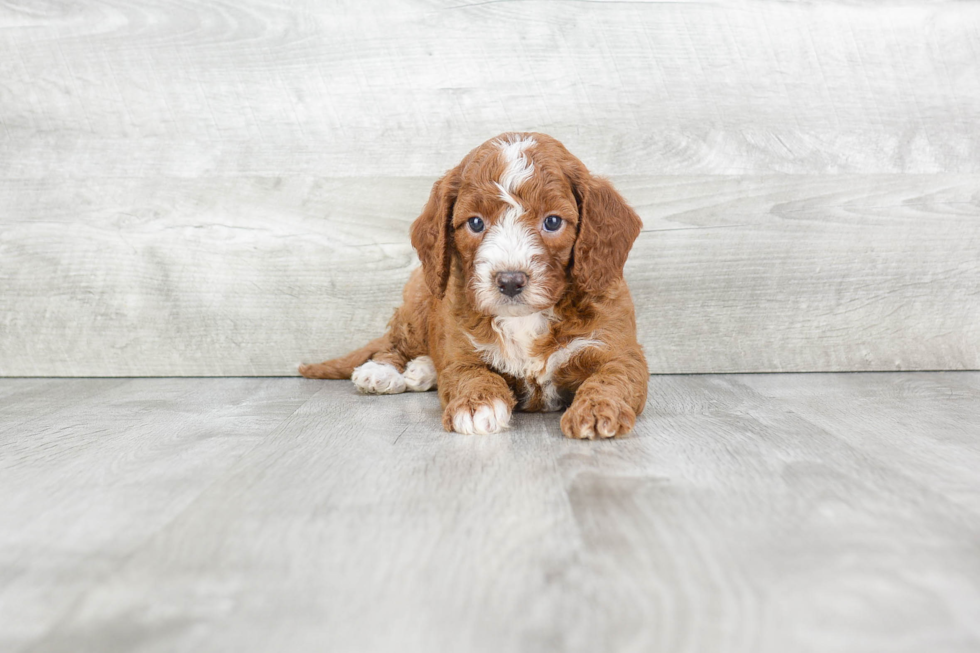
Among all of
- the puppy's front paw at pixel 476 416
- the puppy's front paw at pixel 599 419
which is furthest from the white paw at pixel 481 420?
the puppy's front paw at pixel 599 419

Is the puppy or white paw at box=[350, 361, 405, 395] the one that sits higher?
the puppy

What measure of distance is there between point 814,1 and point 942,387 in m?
1.88

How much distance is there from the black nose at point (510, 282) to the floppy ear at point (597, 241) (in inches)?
9.5

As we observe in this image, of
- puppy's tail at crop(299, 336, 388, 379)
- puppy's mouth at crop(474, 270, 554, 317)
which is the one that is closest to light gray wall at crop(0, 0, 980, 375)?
puppy's tail at crop(299, 336, 388, 379)

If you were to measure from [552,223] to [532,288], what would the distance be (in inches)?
10.0

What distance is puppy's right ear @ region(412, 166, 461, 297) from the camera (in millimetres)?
2668

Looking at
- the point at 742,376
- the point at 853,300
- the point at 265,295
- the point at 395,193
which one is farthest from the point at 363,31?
the point at 853,300

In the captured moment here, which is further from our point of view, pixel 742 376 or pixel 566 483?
pixel 742 376

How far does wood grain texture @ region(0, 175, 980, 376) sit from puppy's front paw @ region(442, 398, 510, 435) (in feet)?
4.60

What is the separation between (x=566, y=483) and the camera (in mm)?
1861

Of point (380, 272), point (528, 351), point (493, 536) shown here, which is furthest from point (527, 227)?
point (380, 272)

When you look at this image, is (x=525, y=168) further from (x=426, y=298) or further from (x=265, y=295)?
(x=265, y=295)

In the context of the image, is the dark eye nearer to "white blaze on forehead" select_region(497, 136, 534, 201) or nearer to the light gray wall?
"white blaze on forehead" select_region(497, 136, 534, 201)

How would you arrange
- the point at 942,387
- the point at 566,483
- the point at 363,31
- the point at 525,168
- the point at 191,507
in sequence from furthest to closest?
the point at 363,31
the point at 942,387
the point at 525,168
the point at 566,483
the point at 191,507
